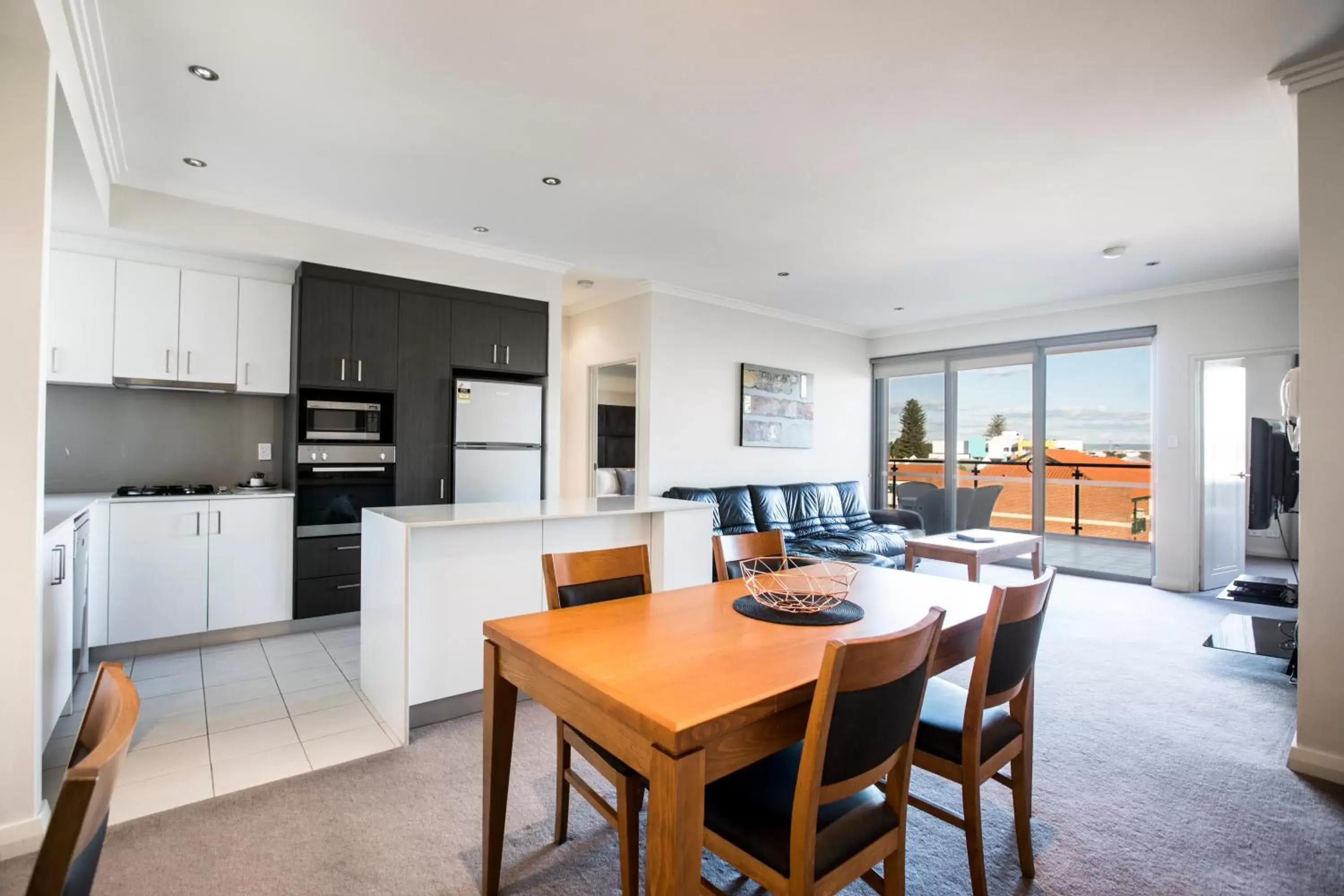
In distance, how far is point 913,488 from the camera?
716cm

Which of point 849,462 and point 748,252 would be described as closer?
point 748,252

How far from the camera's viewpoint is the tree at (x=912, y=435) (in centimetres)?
719

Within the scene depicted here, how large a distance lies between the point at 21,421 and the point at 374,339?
2.38 metres

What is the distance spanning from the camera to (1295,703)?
2.95 m

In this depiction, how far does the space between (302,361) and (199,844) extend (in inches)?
110

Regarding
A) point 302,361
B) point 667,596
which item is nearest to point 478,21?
point 667,596

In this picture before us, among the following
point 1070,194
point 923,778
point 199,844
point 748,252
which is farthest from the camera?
point 748,252

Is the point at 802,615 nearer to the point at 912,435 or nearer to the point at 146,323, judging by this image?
the point at 146,323

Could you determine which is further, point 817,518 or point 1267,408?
point 1267,408

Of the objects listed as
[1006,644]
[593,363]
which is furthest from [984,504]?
[1006,644]

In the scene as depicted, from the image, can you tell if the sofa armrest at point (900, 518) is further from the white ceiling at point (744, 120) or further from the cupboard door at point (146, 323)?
the cupboard door at point (146, 323)

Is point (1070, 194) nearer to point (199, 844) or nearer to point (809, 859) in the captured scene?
point (809, 859)

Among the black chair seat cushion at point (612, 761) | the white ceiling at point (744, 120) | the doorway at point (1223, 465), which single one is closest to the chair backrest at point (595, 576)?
the black chair seat cushion at point (612, 761)

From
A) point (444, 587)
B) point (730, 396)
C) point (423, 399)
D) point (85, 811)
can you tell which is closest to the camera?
point (85, 811)
